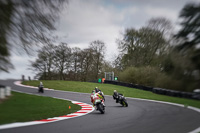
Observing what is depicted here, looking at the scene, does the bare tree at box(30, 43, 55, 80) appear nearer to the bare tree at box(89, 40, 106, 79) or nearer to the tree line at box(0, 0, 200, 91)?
the tree line at box(0, 0, 200, 91)

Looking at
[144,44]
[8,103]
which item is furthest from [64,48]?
[8,103]

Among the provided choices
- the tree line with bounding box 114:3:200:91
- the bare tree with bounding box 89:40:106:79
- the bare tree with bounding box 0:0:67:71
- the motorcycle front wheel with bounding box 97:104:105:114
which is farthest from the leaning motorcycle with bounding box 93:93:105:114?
the bare tree with bounding box 89:40:106:79

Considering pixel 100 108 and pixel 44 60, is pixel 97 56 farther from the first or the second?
pixel 44 60

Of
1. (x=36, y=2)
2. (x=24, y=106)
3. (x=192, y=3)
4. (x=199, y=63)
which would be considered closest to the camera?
(x=192, y=3)

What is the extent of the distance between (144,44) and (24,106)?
176 cm

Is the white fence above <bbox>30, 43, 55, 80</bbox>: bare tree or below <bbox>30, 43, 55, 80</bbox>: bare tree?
below

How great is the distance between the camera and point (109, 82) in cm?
4003

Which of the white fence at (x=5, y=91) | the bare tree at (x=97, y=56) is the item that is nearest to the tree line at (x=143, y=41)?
the white fence at (x=5, y=91)

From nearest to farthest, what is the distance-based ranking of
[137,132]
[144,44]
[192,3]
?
[192,3] → [144,44] → [137,132]

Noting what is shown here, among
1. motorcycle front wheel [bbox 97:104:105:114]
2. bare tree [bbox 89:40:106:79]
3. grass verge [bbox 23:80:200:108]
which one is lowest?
motorcycle front wheel [bbox 97:104:105:114]

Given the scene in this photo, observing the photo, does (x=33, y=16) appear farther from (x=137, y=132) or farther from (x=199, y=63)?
(x=137, y=132)

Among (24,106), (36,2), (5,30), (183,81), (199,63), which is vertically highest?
(36,2)

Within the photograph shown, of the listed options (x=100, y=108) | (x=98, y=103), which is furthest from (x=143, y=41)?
(x=98, y=103)

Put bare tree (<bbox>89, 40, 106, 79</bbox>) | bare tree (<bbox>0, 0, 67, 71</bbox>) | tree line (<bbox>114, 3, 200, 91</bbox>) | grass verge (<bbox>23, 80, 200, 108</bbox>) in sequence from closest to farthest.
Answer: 1. tree line (<bbox>114, 3, 200, 91</bbox>)
2. bare tree (<bbox>0, 0, 67, 71</bbox>)
3. grass verge (<bbox>23, 80, 200, 108</bbox>)
4. bare tree (<bbox>89, 40, 106, 79</bbox>)
